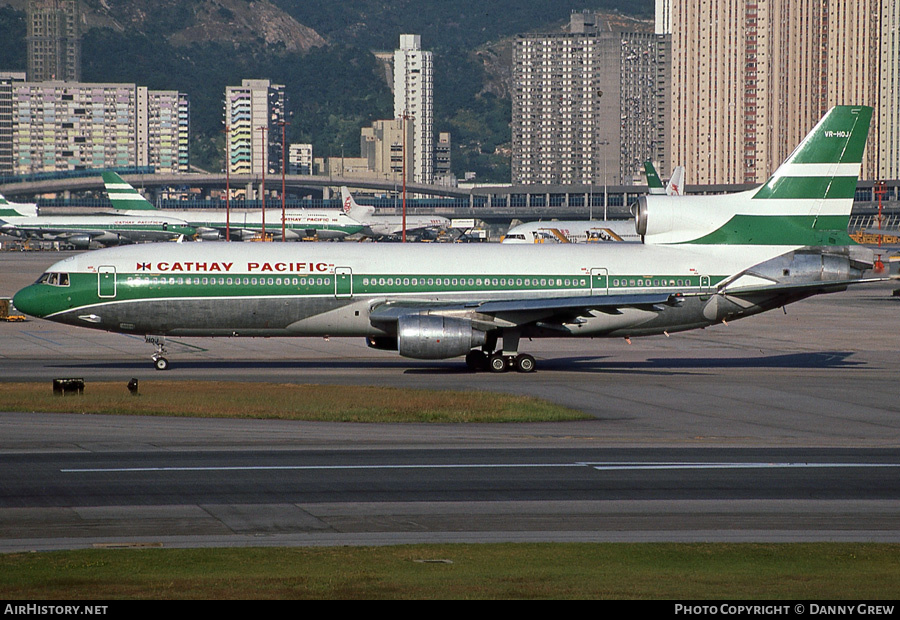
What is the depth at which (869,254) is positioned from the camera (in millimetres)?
42031

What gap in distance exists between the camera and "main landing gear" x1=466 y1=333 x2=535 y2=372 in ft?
136

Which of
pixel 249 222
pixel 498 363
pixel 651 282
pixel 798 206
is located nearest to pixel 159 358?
pixel 498 363

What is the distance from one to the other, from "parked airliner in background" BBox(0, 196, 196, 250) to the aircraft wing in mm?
130433

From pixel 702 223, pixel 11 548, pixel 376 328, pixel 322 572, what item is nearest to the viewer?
pixel 322 572

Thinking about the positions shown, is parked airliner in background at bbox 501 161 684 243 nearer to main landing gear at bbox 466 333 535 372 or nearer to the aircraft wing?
main landing gear at bbox 466 333 535 372

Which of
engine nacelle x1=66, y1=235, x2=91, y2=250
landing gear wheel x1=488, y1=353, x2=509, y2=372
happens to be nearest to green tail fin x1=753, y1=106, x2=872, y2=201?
landing gear wheel x1=488, y1=353, x2=509, y2=372

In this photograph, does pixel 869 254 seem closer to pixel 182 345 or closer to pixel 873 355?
pixel 873 355

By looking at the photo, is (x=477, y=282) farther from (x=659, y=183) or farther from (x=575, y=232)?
(x=575, y=232)

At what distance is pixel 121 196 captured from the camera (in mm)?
188375

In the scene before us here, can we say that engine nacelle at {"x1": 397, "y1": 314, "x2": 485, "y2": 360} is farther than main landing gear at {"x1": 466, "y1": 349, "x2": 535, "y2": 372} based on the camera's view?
No

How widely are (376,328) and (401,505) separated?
2112 cm

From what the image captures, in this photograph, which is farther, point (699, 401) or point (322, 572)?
point (699, 401)

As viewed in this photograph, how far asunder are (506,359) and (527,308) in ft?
9.29
